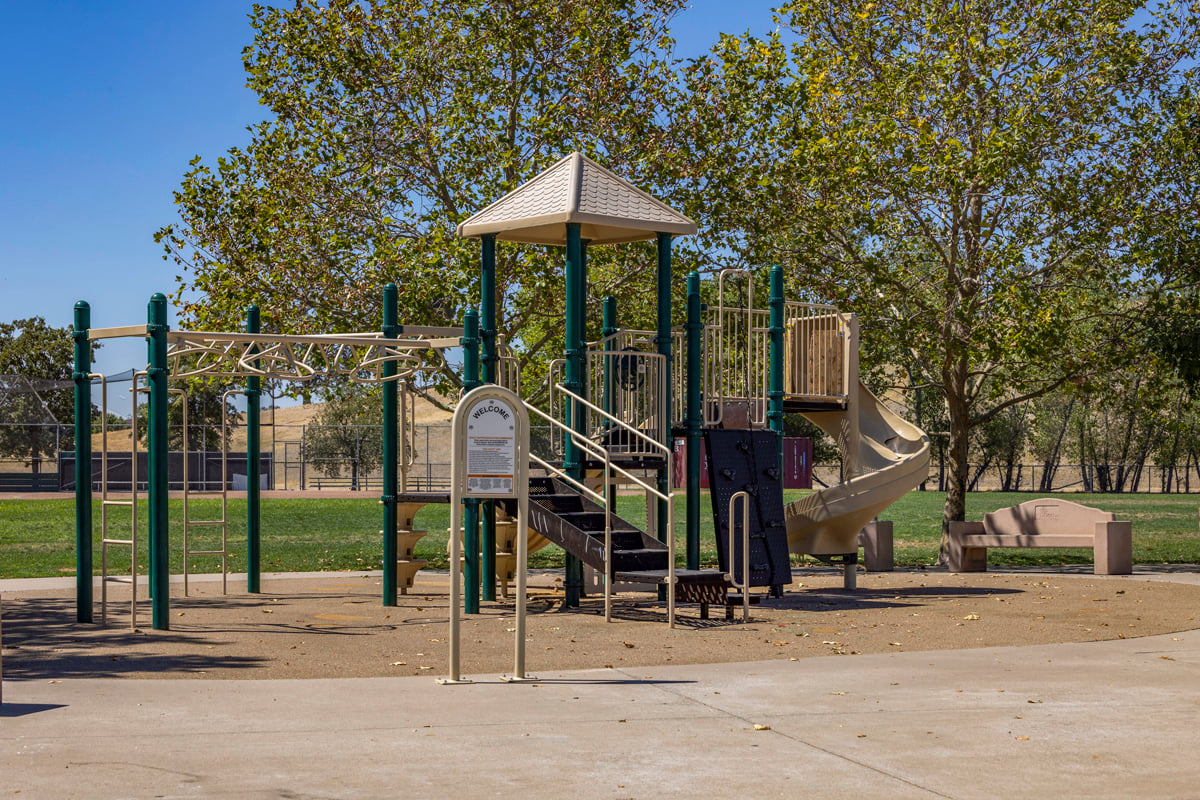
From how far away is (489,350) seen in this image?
14.0m

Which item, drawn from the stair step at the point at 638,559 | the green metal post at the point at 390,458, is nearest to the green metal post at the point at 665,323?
the stair step at the point at 638,559

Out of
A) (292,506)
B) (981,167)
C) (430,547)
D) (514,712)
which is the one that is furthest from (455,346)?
(292,506)

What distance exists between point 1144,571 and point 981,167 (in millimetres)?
6455

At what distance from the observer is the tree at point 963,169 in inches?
782

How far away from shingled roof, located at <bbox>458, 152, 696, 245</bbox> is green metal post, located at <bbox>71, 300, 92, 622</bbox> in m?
4.13

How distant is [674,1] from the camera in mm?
20578

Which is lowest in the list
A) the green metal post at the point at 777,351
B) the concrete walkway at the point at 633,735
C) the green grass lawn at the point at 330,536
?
the green grass lawn at the point at 330,536

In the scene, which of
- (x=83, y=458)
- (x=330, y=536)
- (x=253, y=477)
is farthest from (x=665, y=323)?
(x=330, y=536)

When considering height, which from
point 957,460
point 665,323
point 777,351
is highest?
point 665,323

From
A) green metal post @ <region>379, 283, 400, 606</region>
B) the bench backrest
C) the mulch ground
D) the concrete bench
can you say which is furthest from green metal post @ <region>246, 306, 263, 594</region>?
the bench backrest

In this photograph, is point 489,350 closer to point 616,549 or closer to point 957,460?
point 616,549

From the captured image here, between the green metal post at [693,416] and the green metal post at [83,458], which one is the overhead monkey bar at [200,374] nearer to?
the green metal post at [83,458]

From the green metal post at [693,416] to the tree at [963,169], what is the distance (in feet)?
19.3

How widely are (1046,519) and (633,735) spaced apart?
13.6 meters
